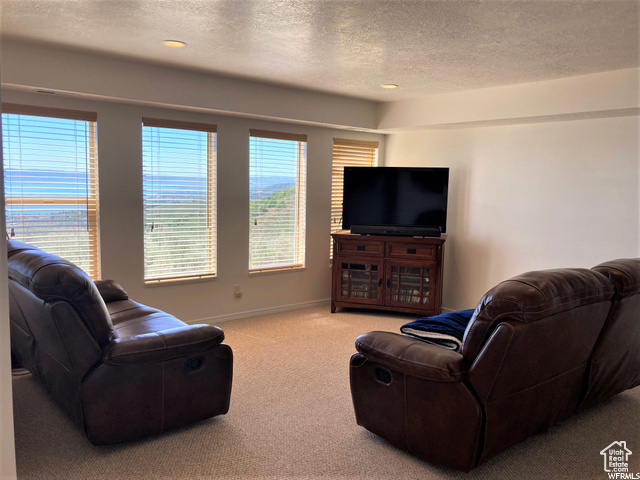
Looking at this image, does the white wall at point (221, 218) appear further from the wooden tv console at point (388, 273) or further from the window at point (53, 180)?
the wooden tv console at point (388, 273)

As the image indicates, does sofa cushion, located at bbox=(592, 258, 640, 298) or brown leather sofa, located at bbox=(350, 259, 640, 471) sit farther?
sofa cushion, located at bbox=(592, 258, 640, 298)

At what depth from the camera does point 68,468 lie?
8.21 ft

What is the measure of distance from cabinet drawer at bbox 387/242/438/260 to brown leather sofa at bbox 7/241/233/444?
9.29ft

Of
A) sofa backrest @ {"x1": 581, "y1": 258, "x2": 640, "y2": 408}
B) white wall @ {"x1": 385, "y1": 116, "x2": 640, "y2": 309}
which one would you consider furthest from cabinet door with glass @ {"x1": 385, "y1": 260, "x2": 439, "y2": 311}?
sofa backrest @ {"x1": 581, "y1": 258, "x2": 640, "y2": 408}

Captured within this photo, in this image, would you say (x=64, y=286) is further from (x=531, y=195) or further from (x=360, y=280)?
(x=531, y=195)

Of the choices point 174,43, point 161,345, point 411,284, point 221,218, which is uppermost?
point 174,43

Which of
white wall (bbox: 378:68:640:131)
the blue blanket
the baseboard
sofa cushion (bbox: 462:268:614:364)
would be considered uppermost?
white wall (bbox: 378:68:640:131)

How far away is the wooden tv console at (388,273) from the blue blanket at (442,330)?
2.08 metres

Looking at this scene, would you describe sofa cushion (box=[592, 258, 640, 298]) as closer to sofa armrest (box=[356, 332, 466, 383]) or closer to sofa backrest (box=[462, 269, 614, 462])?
sofa backrest (box=[462, 269, 614, 462])

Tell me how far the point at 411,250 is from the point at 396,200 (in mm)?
563

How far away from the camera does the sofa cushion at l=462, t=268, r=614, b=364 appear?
2.18 metres

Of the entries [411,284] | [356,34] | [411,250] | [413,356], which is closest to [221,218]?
[411,250]

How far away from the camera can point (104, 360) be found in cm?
256

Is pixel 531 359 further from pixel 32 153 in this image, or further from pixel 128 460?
pixel 32 153
